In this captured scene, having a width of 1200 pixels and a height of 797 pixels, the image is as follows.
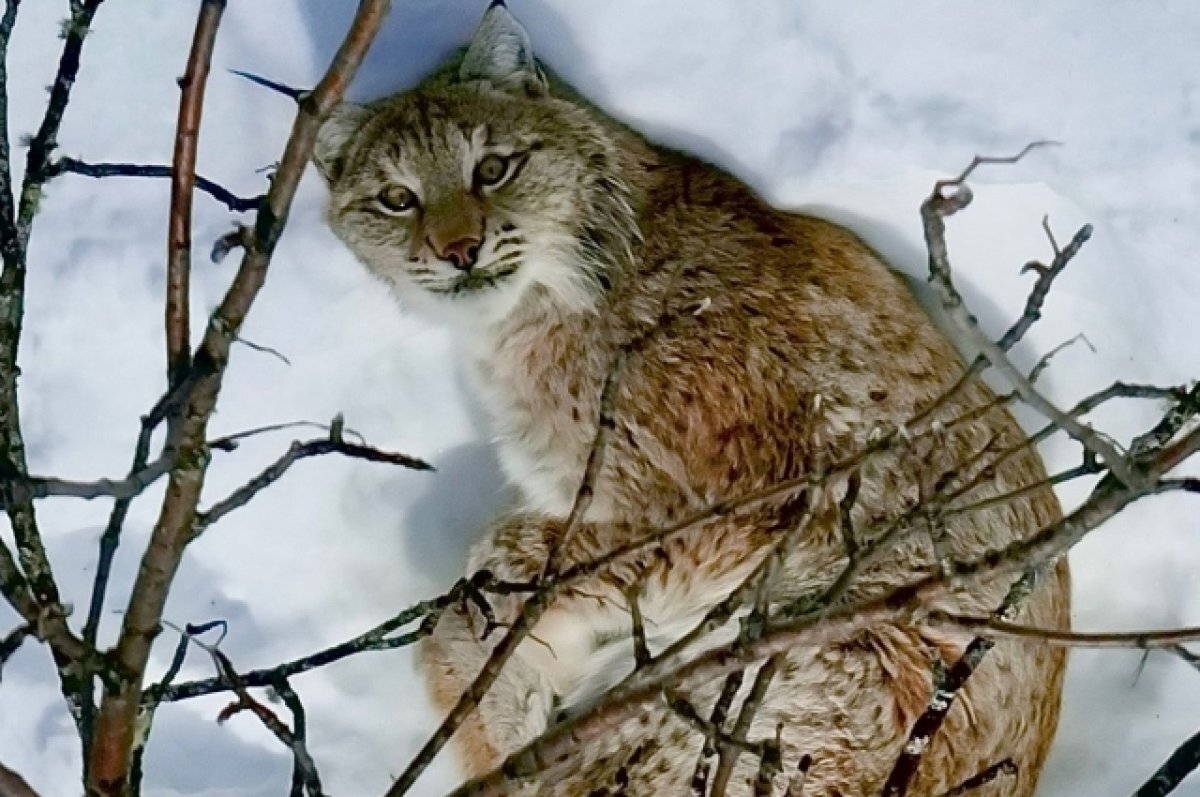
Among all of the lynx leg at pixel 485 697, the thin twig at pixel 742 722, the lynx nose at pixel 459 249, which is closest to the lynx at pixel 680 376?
the lynx nose at pixel 459 249

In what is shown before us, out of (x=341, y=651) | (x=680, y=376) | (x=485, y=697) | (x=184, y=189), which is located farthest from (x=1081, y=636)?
(x=485, y=697)

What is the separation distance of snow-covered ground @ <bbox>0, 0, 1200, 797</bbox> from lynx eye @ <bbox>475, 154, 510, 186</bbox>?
0.26m

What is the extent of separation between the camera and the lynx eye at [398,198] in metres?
2.53

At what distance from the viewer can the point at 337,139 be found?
264 cm

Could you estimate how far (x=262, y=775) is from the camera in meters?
2.91

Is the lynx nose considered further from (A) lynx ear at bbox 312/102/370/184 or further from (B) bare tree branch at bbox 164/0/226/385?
(B) bare tree branch at bbox 164/0/226/385

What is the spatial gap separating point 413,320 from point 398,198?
1.35ft

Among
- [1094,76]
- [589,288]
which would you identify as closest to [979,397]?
[1094,76]

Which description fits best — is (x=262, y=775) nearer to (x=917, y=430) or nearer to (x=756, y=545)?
(x=756, y=545)

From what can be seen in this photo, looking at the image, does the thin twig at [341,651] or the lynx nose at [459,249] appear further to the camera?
the lynx nose at [459,249]

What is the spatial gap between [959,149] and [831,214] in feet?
1.16

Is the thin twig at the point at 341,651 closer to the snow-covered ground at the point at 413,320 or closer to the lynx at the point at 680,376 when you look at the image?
the lynx at the point at 680,376

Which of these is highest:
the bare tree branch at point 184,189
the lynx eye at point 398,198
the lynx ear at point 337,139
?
the lynx ear at point 337,139

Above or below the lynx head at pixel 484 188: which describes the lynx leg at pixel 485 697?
below
